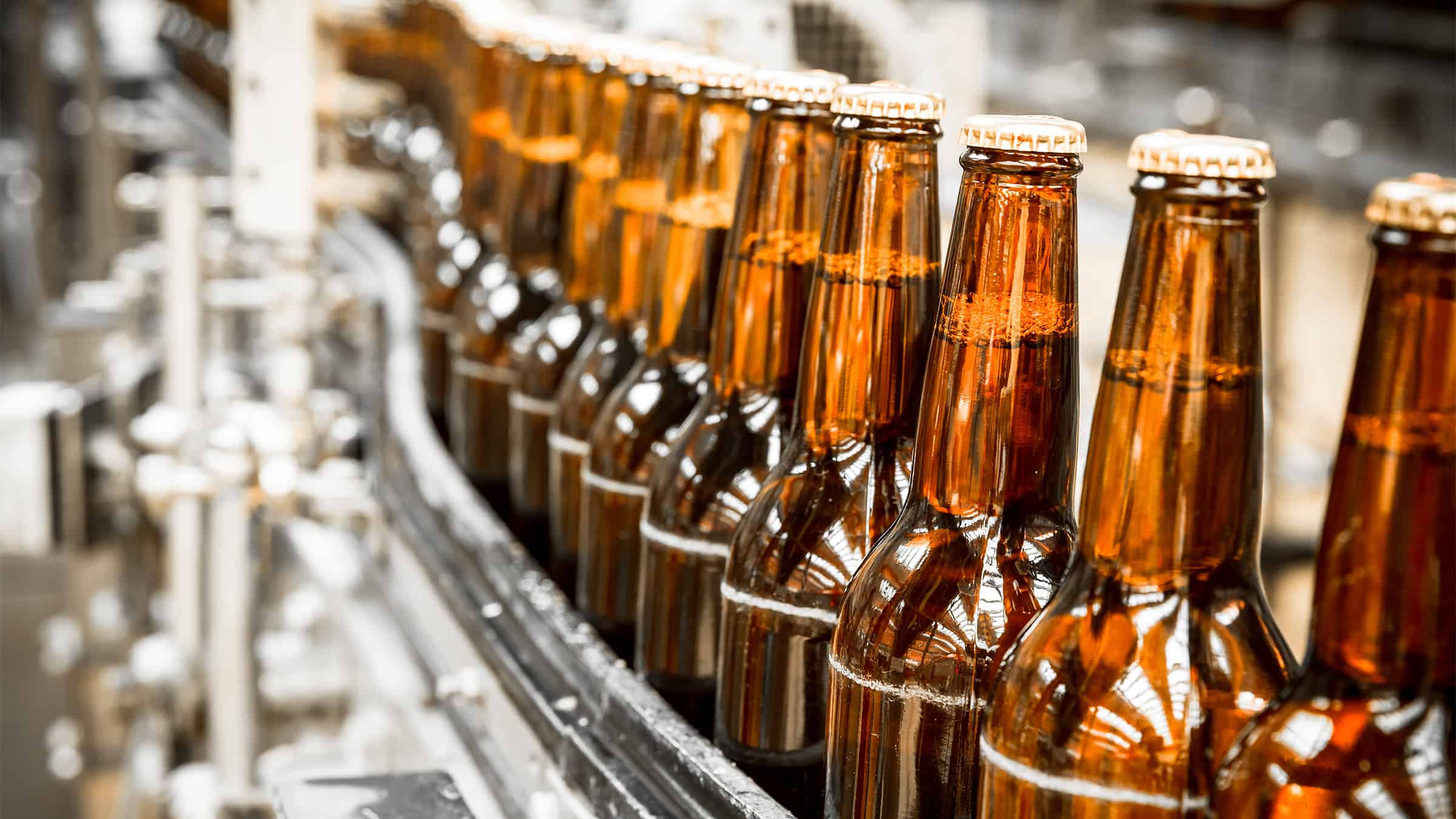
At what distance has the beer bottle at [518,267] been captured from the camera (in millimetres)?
1317

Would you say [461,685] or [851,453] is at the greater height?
[851,453]

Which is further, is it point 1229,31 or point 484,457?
point 1229,31

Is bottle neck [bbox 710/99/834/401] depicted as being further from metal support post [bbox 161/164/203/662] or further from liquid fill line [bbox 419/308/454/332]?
metal support post [bbox 161/164/203/662]

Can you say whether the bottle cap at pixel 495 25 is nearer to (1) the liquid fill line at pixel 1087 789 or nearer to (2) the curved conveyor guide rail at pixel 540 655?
(2) the curved conveyor guide rail at pixel 540 655

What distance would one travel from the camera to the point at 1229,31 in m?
4.74

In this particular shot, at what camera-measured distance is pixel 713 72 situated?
3.04 feet

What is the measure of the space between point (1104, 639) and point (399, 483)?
953 millimetres

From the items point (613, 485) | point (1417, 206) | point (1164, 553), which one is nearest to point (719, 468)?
point (613, 485)

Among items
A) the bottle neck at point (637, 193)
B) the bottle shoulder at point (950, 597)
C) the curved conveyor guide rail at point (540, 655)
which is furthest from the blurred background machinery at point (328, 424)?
the bottle neck at point (637, 193)

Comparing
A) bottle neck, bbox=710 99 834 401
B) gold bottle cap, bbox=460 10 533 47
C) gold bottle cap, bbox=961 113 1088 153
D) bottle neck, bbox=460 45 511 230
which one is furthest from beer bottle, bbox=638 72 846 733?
bottle neck, bbox=460 45 511 230

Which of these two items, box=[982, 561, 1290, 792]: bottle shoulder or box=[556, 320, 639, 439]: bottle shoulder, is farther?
box=[556, 320, 639, 439]: bottle shoulder

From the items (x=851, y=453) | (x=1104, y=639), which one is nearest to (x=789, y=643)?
(x=851, y=453)

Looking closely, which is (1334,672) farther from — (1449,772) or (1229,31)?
(1229,31)

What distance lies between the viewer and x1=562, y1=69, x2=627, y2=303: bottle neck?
3.85 ft
